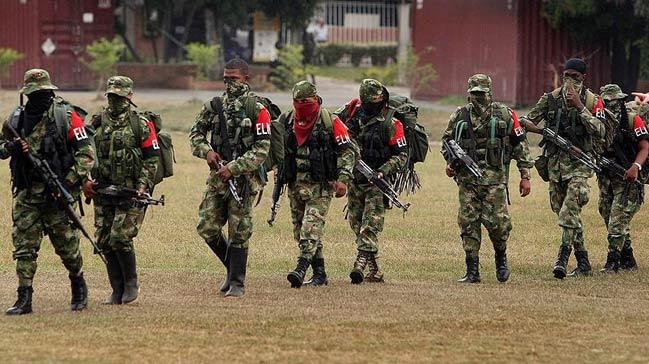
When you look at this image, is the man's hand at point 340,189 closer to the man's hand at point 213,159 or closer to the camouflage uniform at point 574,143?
the man's hand at point 213,159

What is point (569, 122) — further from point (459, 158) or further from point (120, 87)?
point (120, 87)

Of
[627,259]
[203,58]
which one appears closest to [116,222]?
[627,259]

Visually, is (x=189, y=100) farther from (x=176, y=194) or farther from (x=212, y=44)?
(x=176, y=194)

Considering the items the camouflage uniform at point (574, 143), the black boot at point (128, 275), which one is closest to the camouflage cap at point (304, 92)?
the black boot at point (128, 275)

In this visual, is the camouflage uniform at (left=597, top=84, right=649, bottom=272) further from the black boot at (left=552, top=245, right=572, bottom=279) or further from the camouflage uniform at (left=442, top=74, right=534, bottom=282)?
the camouflage uniform at (left=442, top=74, right=534, bottom=282)

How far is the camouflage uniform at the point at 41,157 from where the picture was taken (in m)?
11.3

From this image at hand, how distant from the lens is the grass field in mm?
10125

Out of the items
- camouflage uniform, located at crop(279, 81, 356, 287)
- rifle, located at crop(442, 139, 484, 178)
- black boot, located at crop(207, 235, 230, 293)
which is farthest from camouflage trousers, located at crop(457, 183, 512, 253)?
black boot, located at crop(207, 235, 230, 293)

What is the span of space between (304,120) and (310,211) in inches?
31.3

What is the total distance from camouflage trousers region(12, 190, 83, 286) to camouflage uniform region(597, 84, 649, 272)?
5.76m

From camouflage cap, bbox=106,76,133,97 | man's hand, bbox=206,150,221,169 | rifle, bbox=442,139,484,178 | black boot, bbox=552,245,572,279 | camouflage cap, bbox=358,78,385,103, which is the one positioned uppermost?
camouflage cap, bbox=106,76,133,97

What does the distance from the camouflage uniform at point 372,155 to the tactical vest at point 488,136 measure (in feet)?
1.86

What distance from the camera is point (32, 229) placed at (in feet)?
37.4

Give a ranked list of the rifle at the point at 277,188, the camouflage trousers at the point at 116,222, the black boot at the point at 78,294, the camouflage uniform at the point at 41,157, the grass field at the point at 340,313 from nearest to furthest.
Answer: the grass field at the point at 340,313 < the camouflage uniform at the point at 41,157 < the black boot at the point at 78,294 < the camouflage trousers at the point at 116,222 < the rifle at the point at 277,188
